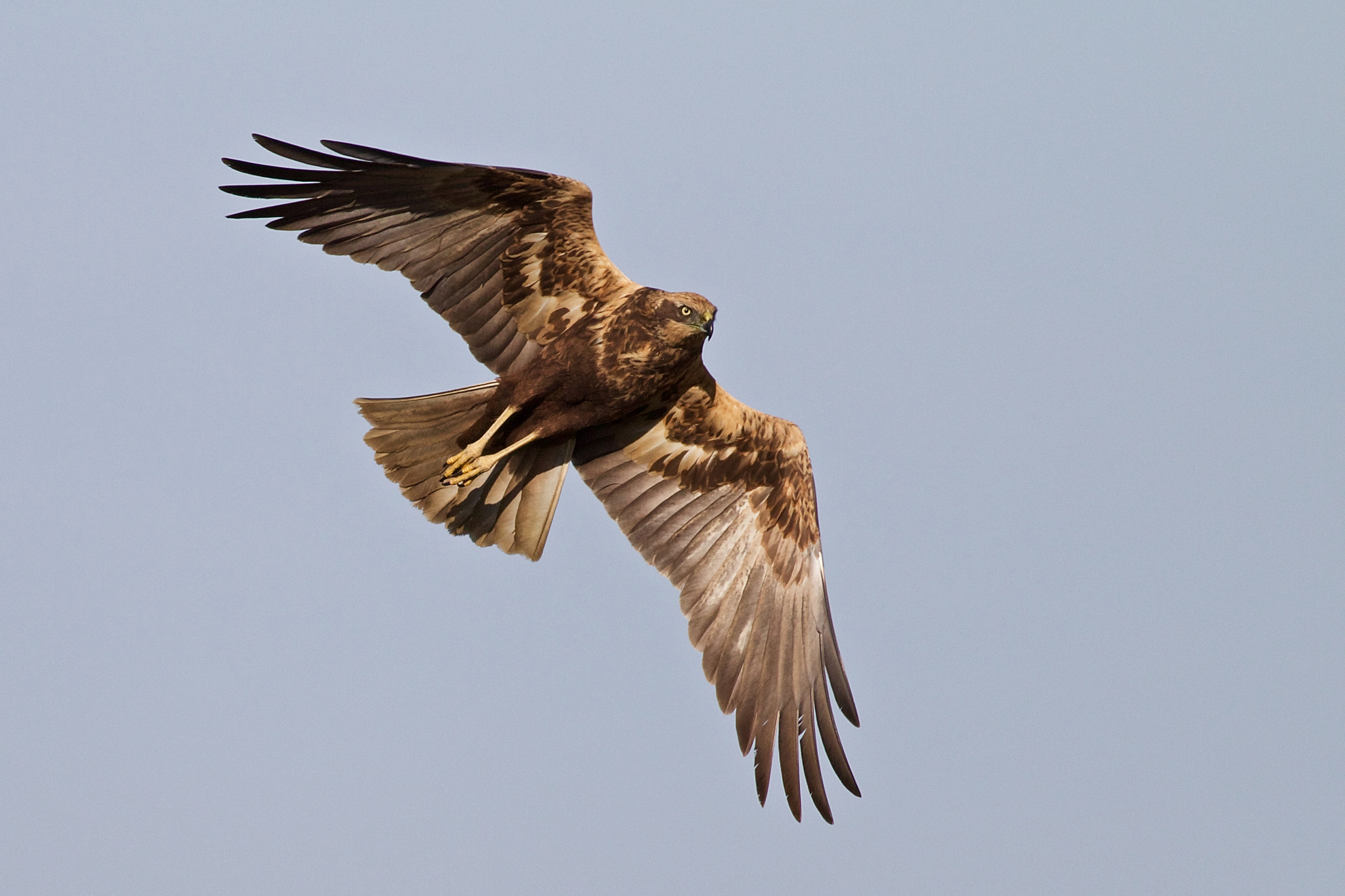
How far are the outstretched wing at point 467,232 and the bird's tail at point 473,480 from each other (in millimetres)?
415

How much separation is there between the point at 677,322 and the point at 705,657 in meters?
2.24

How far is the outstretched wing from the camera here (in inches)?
360

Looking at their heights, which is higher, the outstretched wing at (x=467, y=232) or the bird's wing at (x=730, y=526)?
the outstretched wing at (x=467, y=232)

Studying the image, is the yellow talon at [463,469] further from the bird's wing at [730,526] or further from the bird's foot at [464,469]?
the bird's wing at [730,526]

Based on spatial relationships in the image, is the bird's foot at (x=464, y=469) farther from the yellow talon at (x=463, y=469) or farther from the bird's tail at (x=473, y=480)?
the bird's tail at (x=473, y=480)

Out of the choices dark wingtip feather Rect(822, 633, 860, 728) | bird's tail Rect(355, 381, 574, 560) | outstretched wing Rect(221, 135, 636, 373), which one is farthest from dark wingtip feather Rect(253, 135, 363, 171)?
dark wingtip feather Rect(822, 633, 860, 728)

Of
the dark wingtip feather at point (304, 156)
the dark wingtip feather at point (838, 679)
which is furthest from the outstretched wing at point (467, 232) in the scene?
the dark wingtip feather at point (838, 679)

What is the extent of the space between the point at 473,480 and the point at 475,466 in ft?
0.77

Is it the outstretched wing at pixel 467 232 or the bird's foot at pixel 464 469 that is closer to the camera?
the outstretched wing at pixel 467 232

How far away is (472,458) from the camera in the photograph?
959 cm

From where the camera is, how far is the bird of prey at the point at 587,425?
364 inches

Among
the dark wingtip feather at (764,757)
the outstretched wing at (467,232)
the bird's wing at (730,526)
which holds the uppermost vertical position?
the outstretched wing at (467,232)

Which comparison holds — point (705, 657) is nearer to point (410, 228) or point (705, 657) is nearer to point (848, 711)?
point (848, 711)

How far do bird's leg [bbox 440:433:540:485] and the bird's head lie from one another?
3.75 ft
